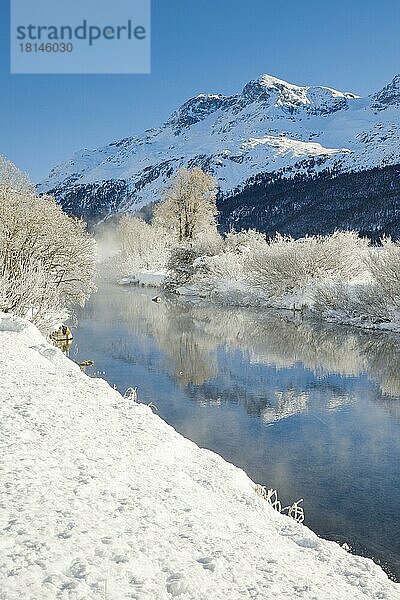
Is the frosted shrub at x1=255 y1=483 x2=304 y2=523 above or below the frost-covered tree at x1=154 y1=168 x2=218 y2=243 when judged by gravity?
below

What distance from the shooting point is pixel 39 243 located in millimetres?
20078

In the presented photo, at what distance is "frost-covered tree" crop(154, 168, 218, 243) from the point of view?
1753 inches

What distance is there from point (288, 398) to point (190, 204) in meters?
32.3

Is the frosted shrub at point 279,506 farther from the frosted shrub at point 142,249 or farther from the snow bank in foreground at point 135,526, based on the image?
the frosted shrub at point 142,249

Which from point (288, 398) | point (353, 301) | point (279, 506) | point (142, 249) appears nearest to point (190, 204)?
point (142, 249)

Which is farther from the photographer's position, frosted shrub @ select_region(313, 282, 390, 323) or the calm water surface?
frosted shrub @ select_region(313, 282, 390, 323)

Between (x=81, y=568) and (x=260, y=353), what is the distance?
52.5 ft

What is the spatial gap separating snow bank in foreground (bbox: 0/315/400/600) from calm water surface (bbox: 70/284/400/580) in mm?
1854

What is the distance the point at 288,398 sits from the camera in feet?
47.3

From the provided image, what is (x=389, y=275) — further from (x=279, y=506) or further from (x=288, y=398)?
(x=279, y=506)

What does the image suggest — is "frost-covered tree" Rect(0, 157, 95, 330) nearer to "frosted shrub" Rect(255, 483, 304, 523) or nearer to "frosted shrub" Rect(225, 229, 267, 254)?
"frosted shrub" Rect(255, 483, 304, 523)

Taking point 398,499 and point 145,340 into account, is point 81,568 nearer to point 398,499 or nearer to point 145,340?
point 398,499

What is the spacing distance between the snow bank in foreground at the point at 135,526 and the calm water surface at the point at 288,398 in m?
1.85

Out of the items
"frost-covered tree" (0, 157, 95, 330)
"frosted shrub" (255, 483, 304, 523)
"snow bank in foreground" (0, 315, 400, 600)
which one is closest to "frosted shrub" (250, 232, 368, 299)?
"frost-covered tree" (0, 157, 95, 330)
